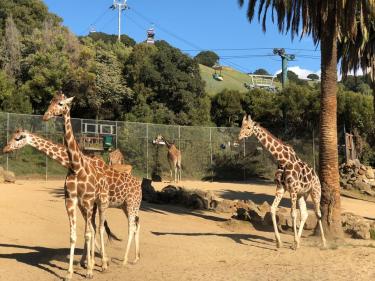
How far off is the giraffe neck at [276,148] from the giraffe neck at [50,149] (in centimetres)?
482

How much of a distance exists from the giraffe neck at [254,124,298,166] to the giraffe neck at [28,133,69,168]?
4.82 meters

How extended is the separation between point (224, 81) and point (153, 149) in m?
45.2

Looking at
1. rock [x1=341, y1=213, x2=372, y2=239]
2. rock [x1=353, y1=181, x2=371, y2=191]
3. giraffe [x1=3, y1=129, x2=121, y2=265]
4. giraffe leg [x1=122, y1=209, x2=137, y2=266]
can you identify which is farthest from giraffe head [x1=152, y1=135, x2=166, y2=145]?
giraffe [x1=3, y1=129, x2=121, y2=265]

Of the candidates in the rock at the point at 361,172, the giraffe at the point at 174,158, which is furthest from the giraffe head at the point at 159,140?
the rock at the point at 361,172

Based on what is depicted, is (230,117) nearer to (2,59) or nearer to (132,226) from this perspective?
(2,59)

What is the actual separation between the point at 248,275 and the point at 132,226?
244cm

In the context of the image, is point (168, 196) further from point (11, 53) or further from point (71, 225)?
point (11, 53)

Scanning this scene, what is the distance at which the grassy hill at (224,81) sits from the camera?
63456 millimetres

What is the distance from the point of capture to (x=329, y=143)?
1400 centimetres

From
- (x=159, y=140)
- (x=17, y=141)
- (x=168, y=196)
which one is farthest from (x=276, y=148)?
(x=159, y=140)

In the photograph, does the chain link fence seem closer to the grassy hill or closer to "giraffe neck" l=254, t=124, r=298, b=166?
"giraffe neck" l=254, t=124, r=298, b=166

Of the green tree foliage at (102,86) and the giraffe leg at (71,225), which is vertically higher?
the green tree foliage at (102,86)

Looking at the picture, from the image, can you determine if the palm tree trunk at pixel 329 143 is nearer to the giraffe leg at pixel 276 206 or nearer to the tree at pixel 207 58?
the giraffe leg at pixel 276 206

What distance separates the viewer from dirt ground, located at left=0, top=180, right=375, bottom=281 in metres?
9.60
